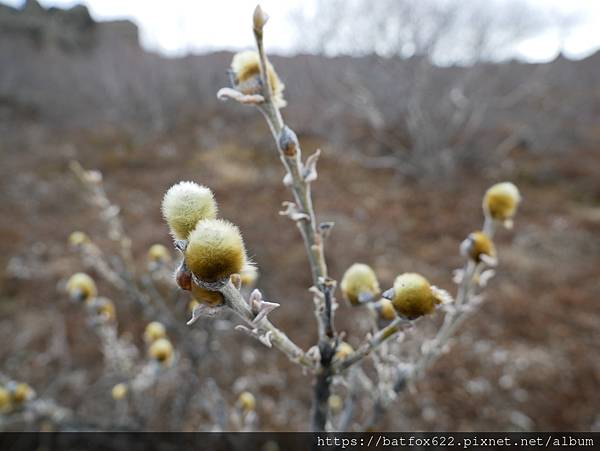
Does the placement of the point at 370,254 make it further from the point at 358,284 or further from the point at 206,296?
the point at 206,296

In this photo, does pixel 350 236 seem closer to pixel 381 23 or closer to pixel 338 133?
pixel 338 133

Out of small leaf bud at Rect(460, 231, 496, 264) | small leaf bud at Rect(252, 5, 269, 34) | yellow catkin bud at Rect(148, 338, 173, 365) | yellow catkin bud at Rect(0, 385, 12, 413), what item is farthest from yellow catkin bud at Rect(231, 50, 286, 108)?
yellow catkin bud at Rect(0, 385, 12, 413)

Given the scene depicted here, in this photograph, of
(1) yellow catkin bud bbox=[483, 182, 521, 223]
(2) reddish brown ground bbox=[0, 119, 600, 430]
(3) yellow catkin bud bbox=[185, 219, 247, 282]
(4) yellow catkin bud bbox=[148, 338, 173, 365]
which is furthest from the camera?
(2) reddish brown ground bbox=[0, 119, 600, 430]

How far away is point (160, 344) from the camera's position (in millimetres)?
1622

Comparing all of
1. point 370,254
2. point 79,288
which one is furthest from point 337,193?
point 79,288

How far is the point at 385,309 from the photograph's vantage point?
2.83ft

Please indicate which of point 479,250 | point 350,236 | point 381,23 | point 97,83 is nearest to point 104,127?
point 97,83

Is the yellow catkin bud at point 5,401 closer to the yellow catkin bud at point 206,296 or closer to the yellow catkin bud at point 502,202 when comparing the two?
the yellow catkin bud at point 206,296

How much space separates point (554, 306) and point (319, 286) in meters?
5.59

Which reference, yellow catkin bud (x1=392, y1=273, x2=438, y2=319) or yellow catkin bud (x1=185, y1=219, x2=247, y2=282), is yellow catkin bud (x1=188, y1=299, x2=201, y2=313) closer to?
yellow catkin bud (x1=185, y1=219, x2=247, y2=282)

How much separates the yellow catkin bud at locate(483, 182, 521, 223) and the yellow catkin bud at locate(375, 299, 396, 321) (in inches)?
17.7

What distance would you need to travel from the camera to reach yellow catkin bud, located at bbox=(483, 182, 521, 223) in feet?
3.60

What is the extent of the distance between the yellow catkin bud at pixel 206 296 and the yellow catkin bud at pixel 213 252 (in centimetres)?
4

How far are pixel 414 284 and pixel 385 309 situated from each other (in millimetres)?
207
